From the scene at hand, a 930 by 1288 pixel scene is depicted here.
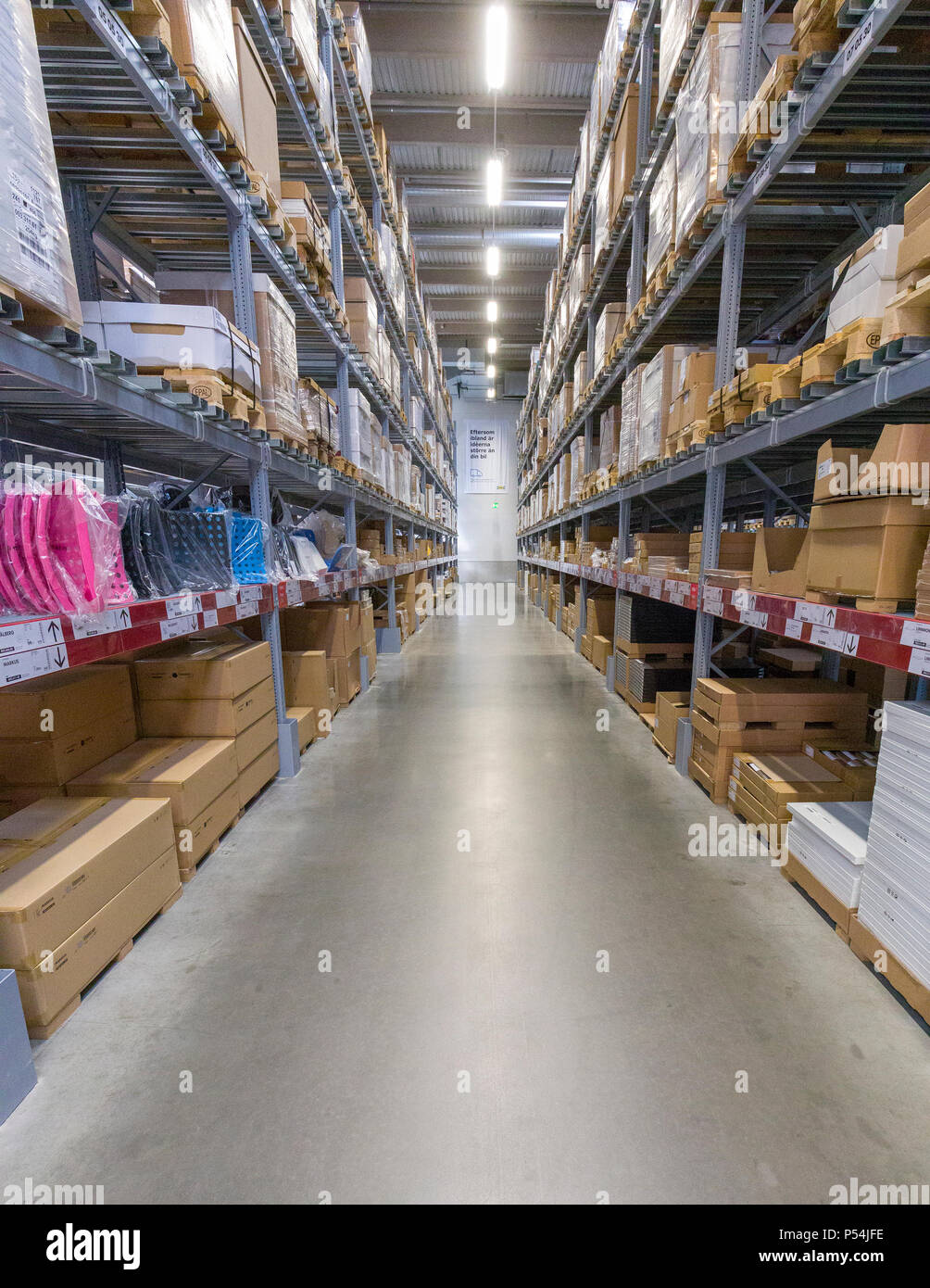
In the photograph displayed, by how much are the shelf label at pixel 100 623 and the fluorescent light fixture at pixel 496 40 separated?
6.46 meters

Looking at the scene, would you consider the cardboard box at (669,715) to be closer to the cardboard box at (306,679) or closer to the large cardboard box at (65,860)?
the cardboard box at (306,679)

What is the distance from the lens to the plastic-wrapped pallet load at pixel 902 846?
1.61 m

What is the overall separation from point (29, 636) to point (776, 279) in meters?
5.08

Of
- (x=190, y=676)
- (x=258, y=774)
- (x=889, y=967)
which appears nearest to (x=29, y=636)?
(x=190, y=676)

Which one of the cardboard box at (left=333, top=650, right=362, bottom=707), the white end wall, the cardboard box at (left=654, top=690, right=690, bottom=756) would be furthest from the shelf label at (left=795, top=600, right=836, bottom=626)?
the white end wall

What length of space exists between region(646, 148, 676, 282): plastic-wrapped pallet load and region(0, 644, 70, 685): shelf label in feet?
13.2

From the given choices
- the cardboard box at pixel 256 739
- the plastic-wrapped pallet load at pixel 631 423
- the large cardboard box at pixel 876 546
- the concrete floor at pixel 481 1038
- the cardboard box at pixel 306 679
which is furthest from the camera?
the plastic-wrapped pallet load at pixel 631 423

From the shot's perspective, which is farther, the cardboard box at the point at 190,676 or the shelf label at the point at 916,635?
the cardboard box at the point at 190,676

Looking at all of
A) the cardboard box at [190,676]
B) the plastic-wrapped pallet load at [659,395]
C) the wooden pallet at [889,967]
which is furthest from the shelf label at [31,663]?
the plastic-wrapped pallet load at [659,395]

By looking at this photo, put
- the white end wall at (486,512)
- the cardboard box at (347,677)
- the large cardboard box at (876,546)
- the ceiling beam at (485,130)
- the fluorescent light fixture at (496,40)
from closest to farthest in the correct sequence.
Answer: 1. the large cardboard box at (876,546)
2. the cardboard box at (347,677)
3. the fluorescent light fixture at (496,40)
4. the ceiling beam at (485,130)
5. the white end wall at (486,512)

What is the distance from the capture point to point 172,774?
233 cm

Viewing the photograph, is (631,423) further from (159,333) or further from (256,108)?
(159,333)

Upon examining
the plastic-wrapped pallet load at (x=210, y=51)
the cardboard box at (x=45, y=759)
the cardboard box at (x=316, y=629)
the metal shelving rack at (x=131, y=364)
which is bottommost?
the cardboard box at (x=45, y=759)
